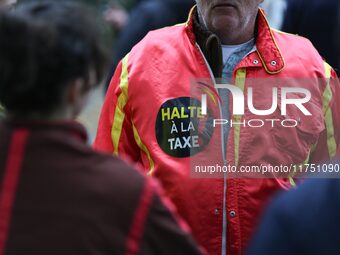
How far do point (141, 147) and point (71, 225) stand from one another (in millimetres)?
1175

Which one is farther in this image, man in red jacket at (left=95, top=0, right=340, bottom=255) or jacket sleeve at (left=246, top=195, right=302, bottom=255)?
man in red jacket at (left=95, top=0, right=340, bottom=255)

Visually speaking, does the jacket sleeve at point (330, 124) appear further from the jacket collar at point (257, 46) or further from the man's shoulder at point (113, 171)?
the man's shoulder at point (113, 171)

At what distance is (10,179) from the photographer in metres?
2.17

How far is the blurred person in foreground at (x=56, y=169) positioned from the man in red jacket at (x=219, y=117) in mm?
966

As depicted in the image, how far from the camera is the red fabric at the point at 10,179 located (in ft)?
7.06

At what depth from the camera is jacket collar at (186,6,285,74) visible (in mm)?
3332

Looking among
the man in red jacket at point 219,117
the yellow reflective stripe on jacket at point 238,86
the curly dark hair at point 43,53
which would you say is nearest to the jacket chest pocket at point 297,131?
the man in red jacket at point 219,117

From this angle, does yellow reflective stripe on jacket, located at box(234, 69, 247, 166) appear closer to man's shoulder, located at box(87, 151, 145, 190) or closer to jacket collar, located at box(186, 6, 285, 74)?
jacket collar, located at box(186, 6, 285, 74)

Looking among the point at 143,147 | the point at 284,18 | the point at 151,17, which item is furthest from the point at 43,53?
the point at 151,17

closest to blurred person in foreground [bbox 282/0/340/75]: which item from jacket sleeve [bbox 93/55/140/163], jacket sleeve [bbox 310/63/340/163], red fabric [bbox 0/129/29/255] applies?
jacket sleeve [bbox 310/63/340/163]

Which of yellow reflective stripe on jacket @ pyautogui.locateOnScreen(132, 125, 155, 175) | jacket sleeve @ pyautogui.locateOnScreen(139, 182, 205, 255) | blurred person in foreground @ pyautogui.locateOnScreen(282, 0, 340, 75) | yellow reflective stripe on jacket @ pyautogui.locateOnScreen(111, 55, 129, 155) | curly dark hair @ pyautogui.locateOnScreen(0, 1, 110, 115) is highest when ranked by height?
blurred person in foreground @ pyautogui.locateOnScreen(282, 0, 340, 75)

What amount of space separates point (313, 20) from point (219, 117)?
172cm

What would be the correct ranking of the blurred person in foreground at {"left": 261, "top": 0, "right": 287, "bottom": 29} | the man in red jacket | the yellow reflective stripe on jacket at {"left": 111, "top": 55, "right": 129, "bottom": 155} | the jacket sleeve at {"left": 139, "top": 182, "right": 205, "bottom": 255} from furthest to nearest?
1. the blurred person in foreground at {"left": 261, "top": 0, "right": 287, "bottom": 29}
2. the yellow reflective stripe on jacket at {"left": 111, "top": 55, "right": 129, "bottom": 155}
3. the man in red jacket
4. the jacket sleeve at {"left": 139, "top": 182, "right": 205, "bottom": 255}

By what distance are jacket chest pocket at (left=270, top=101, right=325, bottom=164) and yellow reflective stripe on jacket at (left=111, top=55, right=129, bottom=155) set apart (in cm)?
56
